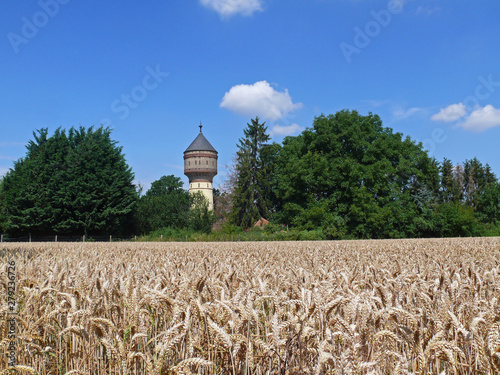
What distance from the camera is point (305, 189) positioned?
157ft

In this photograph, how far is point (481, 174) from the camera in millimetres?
81125

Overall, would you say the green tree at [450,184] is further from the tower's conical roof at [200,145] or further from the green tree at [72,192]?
the green tree at [72,192]

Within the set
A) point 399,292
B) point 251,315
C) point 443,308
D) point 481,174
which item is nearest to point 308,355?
point 251,315

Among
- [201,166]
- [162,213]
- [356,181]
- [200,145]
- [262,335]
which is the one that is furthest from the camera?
[200,145]

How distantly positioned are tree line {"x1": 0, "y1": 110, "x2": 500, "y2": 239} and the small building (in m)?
16.1

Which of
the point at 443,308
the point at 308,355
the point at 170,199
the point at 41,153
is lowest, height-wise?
the point at 308,355

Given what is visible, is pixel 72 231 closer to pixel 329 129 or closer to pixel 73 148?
pixel 73 148

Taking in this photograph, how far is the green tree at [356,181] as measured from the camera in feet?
142

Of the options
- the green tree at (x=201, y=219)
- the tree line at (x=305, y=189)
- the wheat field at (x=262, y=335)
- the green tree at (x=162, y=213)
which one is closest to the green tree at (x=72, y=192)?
the tree line at (x=305, y=189)

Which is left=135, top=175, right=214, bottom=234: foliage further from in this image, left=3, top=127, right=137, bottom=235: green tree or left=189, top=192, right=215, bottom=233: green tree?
left=3, top=127, right=137, bottom=235: green tree

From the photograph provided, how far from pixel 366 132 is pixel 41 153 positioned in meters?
38.0

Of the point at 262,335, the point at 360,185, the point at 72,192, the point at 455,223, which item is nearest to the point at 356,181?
the point at 360,185

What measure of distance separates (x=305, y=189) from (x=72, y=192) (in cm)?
A: 2612

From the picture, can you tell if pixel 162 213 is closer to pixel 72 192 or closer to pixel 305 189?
pixel 72 192
